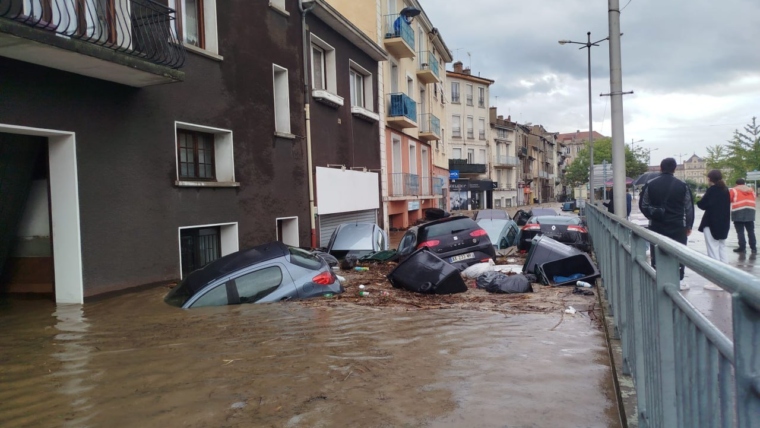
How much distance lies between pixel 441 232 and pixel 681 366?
31.8ft

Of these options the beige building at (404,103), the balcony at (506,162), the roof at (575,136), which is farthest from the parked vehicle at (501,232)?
the roof at (575,136)

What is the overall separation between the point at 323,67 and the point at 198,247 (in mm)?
8326

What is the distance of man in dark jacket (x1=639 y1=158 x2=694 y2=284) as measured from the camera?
7.40 m

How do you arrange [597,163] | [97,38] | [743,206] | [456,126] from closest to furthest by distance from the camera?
[97,38] → [743,206] → [456,126] → [597,163]

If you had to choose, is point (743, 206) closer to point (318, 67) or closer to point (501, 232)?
point (501, 232)

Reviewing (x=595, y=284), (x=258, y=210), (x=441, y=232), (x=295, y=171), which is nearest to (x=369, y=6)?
(x=295, y=171)

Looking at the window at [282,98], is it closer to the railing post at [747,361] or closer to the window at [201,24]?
the window at [201,24]

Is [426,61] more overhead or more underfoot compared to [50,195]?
more overhead

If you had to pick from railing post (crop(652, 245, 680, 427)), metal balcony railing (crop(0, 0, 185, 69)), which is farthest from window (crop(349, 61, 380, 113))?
railing post (crop(652, 245, 680, 427))

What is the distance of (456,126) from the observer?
58.5 meters

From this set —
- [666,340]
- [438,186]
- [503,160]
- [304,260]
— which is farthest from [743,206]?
[503,160]

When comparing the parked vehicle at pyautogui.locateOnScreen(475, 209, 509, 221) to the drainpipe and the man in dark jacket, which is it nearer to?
the drainpipe

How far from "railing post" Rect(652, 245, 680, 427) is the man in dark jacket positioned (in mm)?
5624

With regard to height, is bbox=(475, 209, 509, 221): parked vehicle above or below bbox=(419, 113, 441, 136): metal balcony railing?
below
